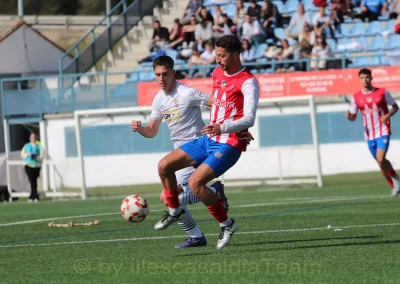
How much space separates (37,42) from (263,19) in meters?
8.40

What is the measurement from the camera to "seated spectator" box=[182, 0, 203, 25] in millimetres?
29259

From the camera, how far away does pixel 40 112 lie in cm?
2589

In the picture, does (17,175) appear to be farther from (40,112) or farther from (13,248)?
(13,248)

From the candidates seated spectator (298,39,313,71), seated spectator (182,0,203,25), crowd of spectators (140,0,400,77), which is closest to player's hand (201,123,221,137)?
crowd of spectators (140,0,400,77)

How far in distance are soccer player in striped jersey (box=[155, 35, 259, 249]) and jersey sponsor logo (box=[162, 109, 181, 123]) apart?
0.88 metres

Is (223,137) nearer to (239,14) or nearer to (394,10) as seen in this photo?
(394,10)

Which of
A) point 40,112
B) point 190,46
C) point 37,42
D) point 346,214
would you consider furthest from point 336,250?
point 37,42

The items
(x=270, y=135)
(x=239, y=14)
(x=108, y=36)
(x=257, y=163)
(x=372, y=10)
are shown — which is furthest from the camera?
(x=108, y=36)

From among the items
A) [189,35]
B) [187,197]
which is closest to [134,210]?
[187,197]

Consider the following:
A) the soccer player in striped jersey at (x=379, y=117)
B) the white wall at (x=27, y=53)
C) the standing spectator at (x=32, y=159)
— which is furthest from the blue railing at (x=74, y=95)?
the soccer player in striped jersey at (x=379, y=117)

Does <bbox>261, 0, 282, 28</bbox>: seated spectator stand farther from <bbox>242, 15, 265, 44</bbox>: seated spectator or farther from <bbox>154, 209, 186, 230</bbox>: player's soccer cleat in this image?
<bbox>154, 209, 186, 230</bbox>: player's soccer cleat

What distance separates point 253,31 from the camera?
1069 inches

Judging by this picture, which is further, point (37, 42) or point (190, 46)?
point (37, 42)

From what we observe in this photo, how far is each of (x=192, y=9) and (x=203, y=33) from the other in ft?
7.08
